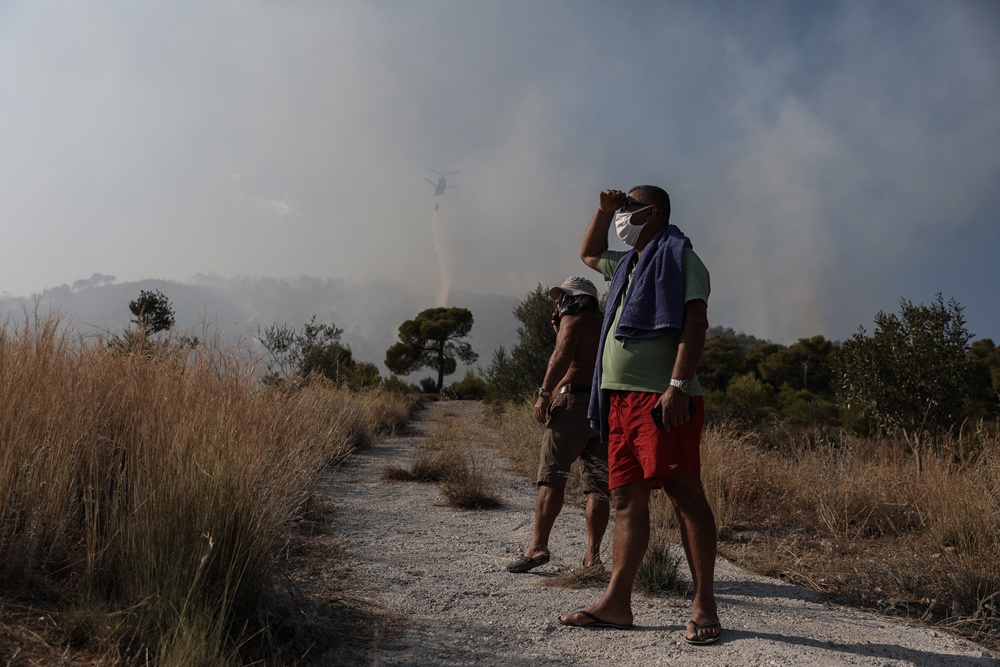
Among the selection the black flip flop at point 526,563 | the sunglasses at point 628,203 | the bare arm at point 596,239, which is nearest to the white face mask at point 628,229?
the sunglasses at point 628,203

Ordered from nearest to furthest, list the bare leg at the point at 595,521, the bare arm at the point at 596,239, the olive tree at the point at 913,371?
the bare arm at the point at 596,239 → the bare leg at the point at 595,521 → the olive tree at the point at 913,371

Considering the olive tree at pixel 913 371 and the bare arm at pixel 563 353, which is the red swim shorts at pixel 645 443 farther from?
the olive tree at pixel 913 371

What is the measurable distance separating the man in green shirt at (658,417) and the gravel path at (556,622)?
173 millimetres

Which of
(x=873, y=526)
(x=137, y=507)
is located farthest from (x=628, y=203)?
(x=873, y=526)

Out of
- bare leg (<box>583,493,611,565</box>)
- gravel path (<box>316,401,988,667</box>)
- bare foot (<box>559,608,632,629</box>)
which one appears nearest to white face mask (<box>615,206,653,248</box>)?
bare leg (<box>583,493,611,565</box>)

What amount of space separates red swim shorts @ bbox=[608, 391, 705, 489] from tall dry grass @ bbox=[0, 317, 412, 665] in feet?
5.26

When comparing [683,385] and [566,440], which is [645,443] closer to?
[683,385]

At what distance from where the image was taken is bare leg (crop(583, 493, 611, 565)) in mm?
4238

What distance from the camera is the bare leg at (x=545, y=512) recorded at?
436 cm

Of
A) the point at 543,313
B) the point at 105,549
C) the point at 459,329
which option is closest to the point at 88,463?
the point at 105,549

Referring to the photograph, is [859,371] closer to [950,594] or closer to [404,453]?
[404,453]

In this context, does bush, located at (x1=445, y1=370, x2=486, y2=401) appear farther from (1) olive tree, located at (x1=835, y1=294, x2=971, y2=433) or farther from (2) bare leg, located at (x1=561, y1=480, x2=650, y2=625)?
(2) bare leg, located at (x1=561, y1=480, x2=650, y2=625)

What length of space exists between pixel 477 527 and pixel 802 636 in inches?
122

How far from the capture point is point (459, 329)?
54.2 m
